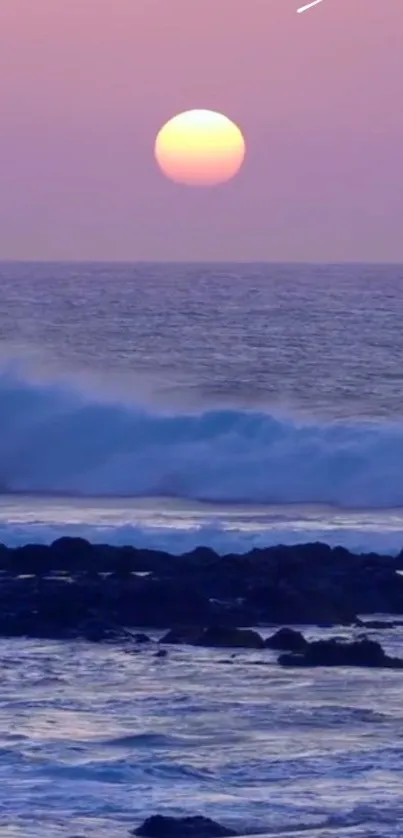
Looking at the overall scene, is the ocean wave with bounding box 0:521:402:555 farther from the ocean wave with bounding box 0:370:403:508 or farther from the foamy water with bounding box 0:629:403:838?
the foamy water with bounding box 0:629:403:838

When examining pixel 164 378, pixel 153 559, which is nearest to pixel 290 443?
pixel 164 378

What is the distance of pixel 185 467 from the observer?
35812 millimetres

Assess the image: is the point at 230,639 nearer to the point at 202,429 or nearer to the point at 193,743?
the point at 193,743

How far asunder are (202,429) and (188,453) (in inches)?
93.0

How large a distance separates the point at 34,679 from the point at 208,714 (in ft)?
5.37

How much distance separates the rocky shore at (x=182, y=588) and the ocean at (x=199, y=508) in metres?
0.63

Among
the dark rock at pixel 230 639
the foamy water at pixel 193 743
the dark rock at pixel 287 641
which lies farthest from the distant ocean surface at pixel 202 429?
the foamy water at pixel 193 743

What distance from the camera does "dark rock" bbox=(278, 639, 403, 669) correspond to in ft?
51.2

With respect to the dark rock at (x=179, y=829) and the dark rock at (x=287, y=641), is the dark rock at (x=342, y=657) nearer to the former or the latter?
the dark rock at (x=287, y=641)

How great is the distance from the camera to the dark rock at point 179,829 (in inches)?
426

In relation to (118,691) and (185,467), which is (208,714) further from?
(185,467)

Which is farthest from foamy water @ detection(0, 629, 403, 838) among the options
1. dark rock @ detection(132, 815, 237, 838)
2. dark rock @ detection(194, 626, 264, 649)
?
dark rock @ detection(194, 626, 264, 649)

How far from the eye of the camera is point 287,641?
16.3 m

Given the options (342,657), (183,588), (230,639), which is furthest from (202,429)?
(342,657)
